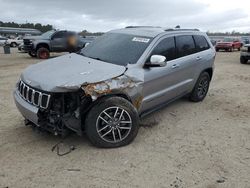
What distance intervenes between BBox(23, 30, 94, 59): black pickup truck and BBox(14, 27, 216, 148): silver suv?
1205 centimetres

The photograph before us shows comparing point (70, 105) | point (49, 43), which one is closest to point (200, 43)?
point (70, 105)

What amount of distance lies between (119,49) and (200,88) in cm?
263

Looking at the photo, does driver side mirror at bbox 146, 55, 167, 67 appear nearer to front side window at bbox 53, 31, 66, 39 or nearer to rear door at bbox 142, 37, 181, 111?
rear door at bbox 142, 37, 181, 111

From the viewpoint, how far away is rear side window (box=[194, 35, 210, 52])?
245 inches

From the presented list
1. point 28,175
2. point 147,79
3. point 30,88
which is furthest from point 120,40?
point 28,175

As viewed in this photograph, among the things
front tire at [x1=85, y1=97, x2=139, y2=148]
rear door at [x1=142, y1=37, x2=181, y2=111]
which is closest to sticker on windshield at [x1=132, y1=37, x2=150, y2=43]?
rear door at [x1=142, y1=37, x2=181, y2=111]

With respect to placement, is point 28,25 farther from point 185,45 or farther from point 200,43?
point 185,45

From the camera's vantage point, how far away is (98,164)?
12.0 feet

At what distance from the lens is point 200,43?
20.9 ft

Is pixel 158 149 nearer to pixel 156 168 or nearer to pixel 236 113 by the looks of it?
pixel 156 168

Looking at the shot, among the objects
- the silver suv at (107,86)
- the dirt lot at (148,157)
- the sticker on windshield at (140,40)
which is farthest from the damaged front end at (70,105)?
the sticker on windshield at (140,40)

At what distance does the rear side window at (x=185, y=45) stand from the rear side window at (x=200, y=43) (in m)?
0.20

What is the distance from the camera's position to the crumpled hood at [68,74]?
3721 mm

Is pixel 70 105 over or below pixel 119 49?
below
